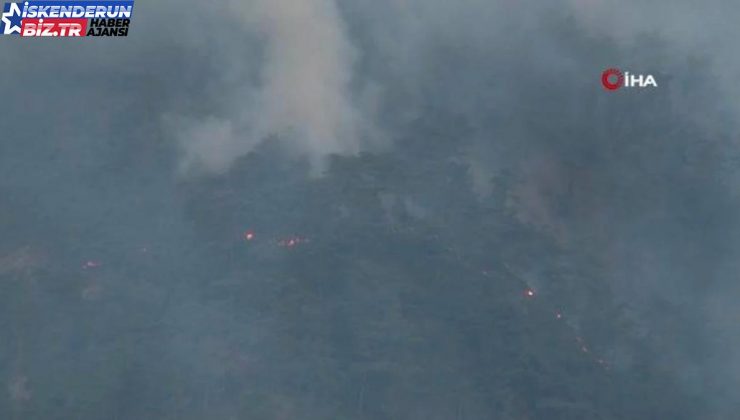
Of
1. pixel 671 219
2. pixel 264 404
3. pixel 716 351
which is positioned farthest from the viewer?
pixel 671 219

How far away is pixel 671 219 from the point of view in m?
112

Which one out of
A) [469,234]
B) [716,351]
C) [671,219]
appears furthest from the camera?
[671,219]

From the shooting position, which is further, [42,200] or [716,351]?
[42,200]

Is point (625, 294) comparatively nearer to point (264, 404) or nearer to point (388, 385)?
point (388, 385)

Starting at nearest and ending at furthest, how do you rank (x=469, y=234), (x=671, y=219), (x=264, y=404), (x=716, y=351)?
(x=264, y=404)
(x=716, y=351)
(x=469, y=234)
(x=671, y=219)

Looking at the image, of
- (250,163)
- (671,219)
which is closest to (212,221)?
(250,163)

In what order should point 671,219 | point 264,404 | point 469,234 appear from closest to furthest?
point 264,404, point 469,234, point 671,219

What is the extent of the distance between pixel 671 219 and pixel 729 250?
6.91 meters

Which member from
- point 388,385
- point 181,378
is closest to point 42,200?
point 181,378

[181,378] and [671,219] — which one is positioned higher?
[671,219]

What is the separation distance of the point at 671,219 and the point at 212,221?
49894mm

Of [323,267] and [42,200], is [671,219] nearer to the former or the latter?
[323,267]

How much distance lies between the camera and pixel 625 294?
10456 centimetres

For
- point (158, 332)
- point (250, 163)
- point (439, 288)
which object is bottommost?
point (158, 332)
